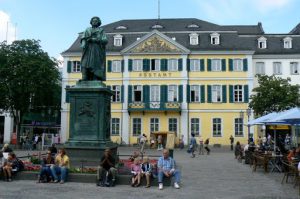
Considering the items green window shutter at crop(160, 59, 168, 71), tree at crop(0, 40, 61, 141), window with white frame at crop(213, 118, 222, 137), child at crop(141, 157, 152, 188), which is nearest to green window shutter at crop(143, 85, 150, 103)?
green window shutter at crop(160, 59, 168, 71)

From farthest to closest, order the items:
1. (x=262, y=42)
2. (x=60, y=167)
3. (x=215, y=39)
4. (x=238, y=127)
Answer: (x=262, y=42)
(x=215, y=39)
(x=238, y=127)
(x=60, y=167)

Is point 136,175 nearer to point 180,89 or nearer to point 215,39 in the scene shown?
point 180,89

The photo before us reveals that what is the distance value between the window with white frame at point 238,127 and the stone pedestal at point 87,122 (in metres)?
31.2

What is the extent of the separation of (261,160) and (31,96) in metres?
25.9

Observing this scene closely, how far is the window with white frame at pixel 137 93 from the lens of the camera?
4447 centimetres

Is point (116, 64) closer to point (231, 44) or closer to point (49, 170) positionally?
point (231, 44)

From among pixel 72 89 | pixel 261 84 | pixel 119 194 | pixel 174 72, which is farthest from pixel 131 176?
pixel 174 72

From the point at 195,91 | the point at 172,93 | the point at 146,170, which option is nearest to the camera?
the point at 146,170

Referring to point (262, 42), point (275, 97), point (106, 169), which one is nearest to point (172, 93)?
point (262, 42)

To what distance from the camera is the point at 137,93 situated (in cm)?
4472

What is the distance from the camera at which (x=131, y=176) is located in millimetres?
12328

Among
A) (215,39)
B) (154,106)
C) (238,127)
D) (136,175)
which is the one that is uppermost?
(215,39)

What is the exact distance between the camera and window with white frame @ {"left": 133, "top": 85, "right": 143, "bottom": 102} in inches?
1751

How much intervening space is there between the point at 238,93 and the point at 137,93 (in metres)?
10.7
